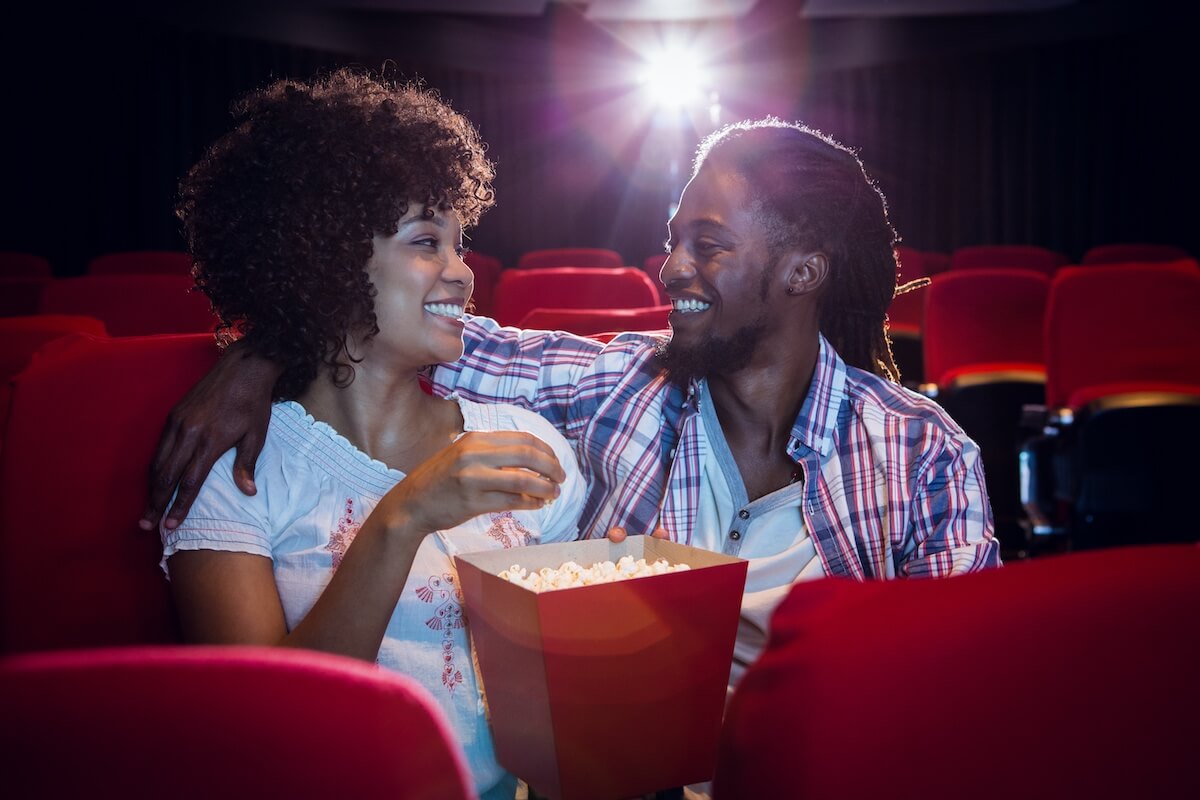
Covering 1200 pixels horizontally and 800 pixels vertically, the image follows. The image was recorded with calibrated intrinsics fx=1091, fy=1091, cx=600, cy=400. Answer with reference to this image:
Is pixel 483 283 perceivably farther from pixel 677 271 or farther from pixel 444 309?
pixel 444 309

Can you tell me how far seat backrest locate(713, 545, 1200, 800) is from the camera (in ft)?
1.49

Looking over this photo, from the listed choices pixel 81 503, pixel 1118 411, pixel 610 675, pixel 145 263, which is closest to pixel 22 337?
pixel 81 503

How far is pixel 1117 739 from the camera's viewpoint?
47cm

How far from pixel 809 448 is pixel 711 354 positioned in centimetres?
24

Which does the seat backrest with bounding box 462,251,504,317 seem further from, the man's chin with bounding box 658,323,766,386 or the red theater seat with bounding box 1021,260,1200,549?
the man's chin with bounding box 658,323,766,386

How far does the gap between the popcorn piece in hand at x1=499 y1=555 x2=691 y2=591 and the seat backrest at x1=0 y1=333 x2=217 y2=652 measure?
0.55 m

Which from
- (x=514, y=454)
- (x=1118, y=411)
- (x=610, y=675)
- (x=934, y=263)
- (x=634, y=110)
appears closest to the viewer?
(x=610, y=675)

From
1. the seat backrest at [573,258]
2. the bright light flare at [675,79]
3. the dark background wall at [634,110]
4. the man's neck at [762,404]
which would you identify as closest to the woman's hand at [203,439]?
the man's neck at [762,404]

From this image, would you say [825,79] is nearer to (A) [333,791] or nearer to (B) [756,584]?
(B) [756,584]

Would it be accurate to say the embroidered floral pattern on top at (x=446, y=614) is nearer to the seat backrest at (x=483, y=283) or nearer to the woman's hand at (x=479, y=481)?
the woman's hand at (x=479, y=481)

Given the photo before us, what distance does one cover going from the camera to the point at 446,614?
1.22m

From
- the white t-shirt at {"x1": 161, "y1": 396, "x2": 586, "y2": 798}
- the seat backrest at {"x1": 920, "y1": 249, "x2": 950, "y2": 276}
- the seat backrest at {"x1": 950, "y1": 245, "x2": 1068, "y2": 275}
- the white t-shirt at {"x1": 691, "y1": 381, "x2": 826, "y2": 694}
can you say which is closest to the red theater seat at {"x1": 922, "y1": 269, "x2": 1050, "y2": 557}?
the white t-shirt at {"x1": 691, "y1": 381, "x2": 826, "y2": 694}

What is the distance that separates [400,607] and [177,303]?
1.73 meters

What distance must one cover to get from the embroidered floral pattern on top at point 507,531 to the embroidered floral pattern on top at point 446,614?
0.09 metres
